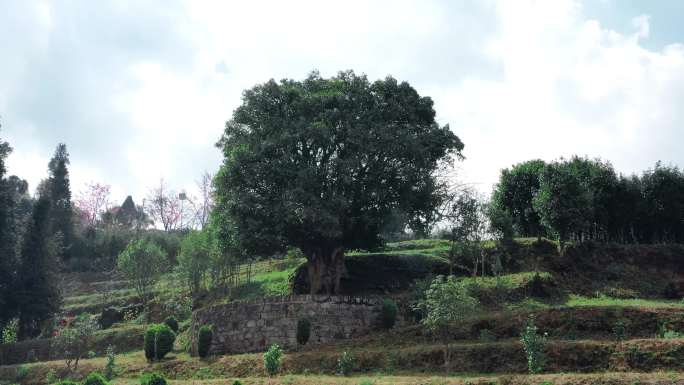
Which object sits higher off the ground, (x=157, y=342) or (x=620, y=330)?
(x=620, y=330)

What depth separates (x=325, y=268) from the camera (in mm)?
37469

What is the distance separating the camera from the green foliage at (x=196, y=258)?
4416cm

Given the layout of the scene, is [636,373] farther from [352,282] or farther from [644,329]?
[352,282]

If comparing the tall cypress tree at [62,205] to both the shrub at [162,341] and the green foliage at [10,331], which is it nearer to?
the green foliage at [10,331]

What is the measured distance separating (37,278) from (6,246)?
137 inches

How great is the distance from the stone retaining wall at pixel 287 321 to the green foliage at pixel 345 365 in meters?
5.69

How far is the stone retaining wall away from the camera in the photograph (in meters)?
31.6

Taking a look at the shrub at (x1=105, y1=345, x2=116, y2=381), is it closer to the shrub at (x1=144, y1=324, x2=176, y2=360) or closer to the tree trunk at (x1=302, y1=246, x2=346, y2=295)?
the shrub at (x1=144, y1=324, x2=176, y2=360)

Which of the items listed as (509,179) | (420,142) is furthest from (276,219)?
(509,179)

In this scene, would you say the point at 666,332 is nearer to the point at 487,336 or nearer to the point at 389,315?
the point at 487,336

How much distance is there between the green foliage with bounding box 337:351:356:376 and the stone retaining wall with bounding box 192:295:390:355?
5685 mm

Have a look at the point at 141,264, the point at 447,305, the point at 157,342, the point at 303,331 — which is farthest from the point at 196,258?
the point at 447,305

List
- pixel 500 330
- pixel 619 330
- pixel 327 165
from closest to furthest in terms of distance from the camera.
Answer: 1. pixel 619 330
2. pixel 500 330
3. pixel 327 165

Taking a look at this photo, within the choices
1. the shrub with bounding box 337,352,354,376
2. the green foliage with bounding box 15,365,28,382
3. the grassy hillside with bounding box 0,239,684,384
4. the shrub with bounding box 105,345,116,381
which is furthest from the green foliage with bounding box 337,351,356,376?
the green foliage with bounding box 15,365,28,382
